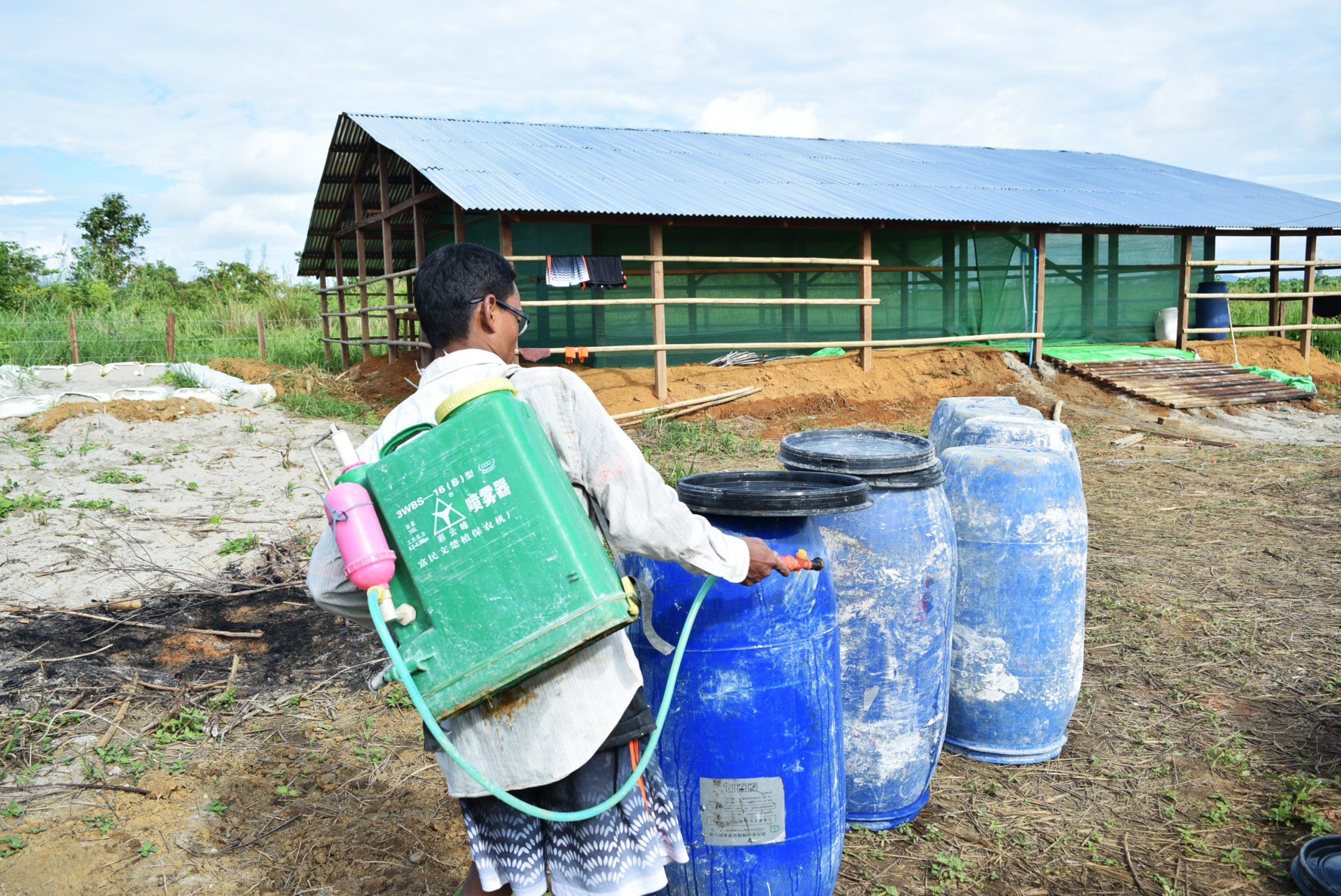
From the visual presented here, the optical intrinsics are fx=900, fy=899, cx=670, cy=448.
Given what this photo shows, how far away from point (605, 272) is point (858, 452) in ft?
27.4

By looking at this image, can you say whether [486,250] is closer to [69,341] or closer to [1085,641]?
[1085,641]

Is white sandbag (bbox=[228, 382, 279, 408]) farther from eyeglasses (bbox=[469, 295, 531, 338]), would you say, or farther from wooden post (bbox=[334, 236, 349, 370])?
eyeglasses (bbox=[469, 295, 531, 338])

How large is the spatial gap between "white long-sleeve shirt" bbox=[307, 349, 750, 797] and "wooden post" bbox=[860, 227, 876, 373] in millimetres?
11348

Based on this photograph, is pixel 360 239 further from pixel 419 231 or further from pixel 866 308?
pixel 866 308

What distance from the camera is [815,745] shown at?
222 cm

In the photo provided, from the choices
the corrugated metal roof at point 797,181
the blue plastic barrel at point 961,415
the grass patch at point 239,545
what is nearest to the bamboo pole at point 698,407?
the corrugated metal roof at point 797,181

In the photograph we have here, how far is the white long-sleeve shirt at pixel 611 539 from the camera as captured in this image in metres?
1.63

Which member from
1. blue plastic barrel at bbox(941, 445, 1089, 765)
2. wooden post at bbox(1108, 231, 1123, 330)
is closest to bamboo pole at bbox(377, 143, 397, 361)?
blue plastic barrel at bbox(941, 445, 1089, 765)

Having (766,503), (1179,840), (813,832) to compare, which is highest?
(766,503)

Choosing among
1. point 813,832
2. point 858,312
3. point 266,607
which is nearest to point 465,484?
point 813,832

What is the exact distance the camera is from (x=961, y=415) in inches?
152

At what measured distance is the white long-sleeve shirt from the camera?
1627 mm

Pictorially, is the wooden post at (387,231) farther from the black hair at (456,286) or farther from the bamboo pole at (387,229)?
the black hair at (456,286)

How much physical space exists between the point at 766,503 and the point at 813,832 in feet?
2.77
